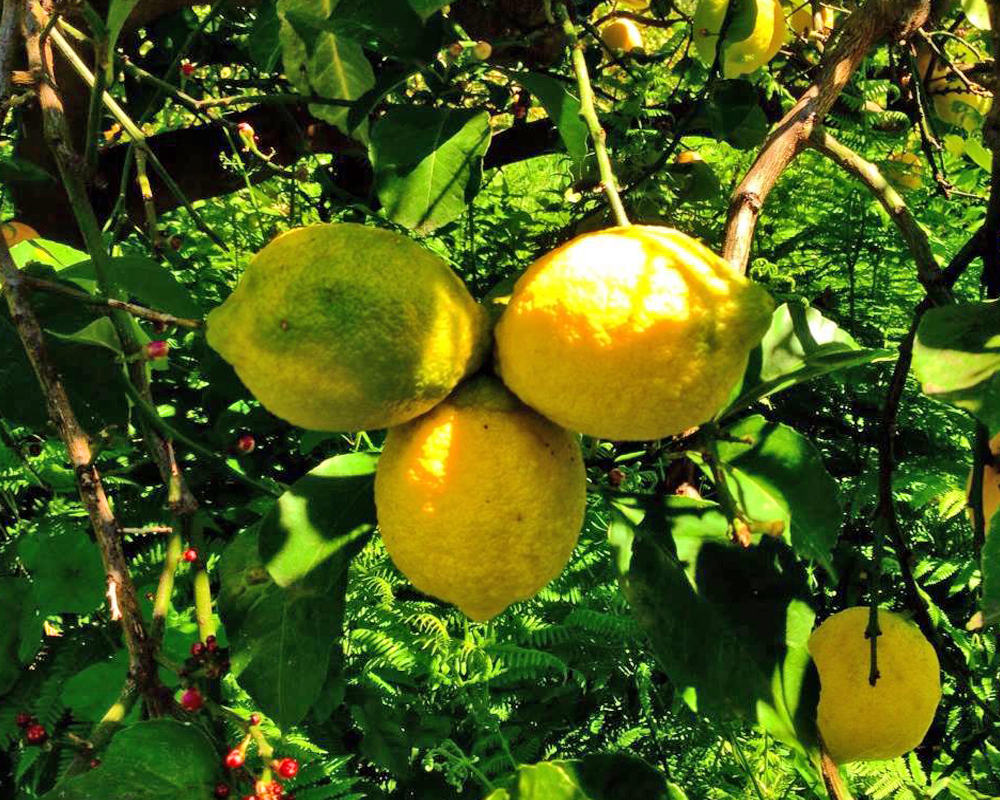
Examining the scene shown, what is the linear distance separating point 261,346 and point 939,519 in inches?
71.1

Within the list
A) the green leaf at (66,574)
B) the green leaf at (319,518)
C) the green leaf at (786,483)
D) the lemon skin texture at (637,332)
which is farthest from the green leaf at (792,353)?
the green leaf at (66,574)

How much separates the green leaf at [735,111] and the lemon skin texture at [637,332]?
481 millimetres

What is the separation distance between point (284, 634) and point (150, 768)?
16 centimetres

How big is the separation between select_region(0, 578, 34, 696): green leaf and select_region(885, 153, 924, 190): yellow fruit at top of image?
1.78m

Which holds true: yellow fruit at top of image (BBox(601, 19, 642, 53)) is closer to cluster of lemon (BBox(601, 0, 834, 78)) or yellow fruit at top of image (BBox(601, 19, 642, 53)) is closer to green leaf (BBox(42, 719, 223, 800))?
cluster of lemon (BBox(601, 0, 834, 78))

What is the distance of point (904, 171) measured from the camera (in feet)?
6.66

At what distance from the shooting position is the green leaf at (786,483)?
0.69 meters

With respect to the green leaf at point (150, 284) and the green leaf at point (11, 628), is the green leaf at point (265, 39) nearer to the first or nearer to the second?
the green leaf at point (150, 284)

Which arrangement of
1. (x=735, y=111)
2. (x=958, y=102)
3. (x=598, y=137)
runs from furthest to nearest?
(x=958, y=102)
(x=735, y=111)
(x=598, y=137)

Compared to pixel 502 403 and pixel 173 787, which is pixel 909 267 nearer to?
pixel 502 403

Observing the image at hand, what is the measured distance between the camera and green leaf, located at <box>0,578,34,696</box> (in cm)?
98

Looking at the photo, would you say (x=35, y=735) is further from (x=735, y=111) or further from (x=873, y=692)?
(x=735, y=111)

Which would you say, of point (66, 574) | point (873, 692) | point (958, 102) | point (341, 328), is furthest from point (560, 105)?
point (958, 102)

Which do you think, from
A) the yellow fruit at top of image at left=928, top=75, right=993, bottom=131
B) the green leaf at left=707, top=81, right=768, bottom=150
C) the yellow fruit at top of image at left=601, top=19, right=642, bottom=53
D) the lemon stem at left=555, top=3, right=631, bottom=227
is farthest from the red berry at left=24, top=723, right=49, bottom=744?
the yellow fruit at top of image at left=601, top=19, right=642, bottom=53
